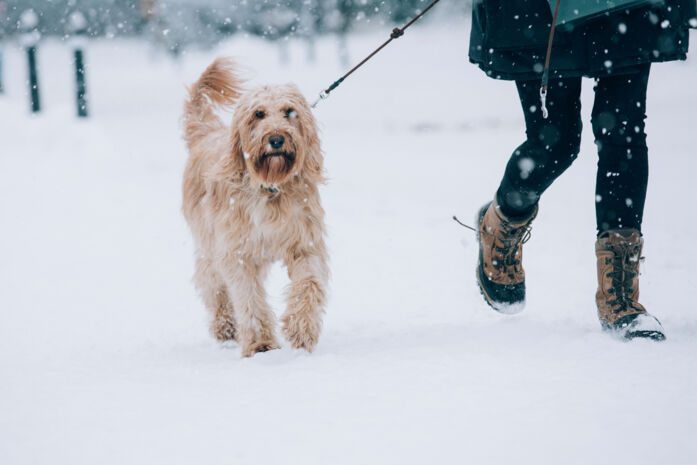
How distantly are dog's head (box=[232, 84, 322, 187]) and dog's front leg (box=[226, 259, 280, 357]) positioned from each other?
0.43m

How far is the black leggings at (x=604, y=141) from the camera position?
2604 millimetres

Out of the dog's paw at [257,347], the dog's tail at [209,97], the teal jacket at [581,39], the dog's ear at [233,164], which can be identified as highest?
the teal jacket at [581,39]

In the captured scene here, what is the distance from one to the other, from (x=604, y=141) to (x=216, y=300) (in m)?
1.98

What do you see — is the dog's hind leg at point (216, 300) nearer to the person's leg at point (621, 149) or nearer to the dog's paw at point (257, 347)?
the dog's paw at point (257, 347)

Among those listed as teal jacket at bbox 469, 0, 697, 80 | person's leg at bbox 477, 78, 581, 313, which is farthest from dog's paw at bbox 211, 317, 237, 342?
teal jacket at bbox 469, 0, 697, 80

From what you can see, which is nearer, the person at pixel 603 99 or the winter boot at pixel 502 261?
the person at pixel 603 99

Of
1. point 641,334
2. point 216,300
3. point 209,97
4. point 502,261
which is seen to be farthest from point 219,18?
point 641,334

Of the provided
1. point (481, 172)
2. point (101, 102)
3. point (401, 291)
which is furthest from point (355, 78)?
point (401, 291)

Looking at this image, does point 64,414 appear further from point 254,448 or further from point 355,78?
point 355,78

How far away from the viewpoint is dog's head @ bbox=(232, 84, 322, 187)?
2.90 metres

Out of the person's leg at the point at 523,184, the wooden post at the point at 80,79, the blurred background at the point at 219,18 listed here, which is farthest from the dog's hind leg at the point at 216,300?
the blurred background at the point at 219,18

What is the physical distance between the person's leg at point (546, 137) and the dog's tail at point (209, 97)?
1624 millimetres

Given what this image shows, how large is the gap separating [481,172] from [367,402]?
236 inches

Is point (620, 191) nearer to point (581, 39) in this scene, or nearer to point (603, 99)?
point (603, 99)
